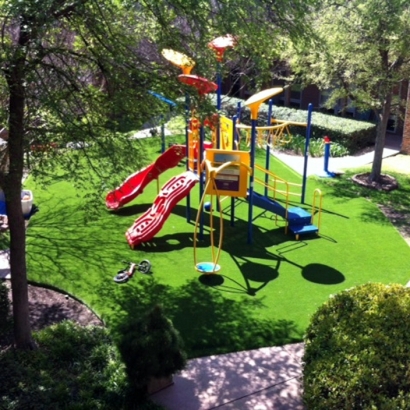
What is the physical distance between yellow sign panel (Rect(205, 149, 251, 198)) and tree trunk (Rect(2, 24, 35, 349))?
172 inches

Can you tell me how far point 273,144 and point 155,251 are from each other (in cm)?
911

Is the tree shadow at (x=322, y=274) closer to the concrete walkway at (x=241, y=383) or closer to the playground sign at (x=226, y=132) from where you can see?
the concrete walkway at (x=241, y=383)

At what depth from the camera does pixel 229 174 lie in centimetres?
1123

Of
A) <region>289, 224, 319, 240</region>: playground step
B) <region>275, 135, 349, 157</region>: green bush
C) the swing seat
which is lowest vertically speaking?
the swing seat

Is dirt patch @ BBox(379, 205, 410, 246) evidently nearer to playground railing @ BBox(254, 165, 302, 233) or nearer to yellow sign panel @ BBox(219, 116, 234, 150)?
playground railing @ BBox(254, 165, 302, 233)

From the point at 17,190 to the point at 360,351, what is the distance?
15.1 ft

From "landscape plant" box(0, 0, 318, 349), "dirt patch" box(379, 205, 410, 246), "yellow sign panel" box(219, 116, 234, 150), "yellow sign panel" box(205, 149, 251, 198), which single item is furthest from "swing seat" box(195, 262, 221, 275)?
"dirt patch" box(379, 205, 410, 246)

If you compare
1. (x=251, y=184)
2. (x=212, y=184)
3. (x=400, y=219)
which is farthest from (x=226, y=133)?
(x=400, y=219)

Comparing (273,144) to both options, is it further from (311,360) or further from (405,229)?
(311,360)

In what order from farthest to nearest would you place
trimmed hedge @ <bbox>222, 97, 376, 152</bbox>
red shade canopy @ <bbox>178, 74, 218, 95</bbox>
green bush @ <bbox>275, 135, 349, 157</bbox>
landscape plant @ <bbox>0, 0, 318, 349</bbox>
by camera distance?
trimmed hedge @ <bbox>222, 97, 376, 152</bbox>
green bush @ <bbox>275, 135, 349, 157</bbox>
red shade canopy @ <bbox>178, 74, 218, 95</bbox>
landscape plant @ <bbox>0, 0, 318, 349</bbox>

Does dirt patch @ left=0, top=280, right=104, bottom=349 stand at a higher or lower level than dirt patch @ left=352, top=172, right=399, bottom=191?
lower

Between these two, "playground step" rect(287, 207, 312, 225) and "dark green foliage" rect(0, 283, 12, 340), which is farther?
"playground step" rect(287, 207, 312, 225)

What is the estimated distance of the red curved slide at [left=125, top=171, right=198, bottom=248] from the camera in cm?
1196

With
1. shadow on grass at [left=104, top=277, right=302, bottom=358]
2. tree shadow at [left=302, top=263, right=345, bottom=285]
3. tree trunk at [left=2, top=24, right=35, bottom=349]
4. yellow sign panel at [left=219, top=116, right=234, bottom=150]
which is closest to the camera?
tree trunk at [left=2, top=24, right=35, bottom=349]
